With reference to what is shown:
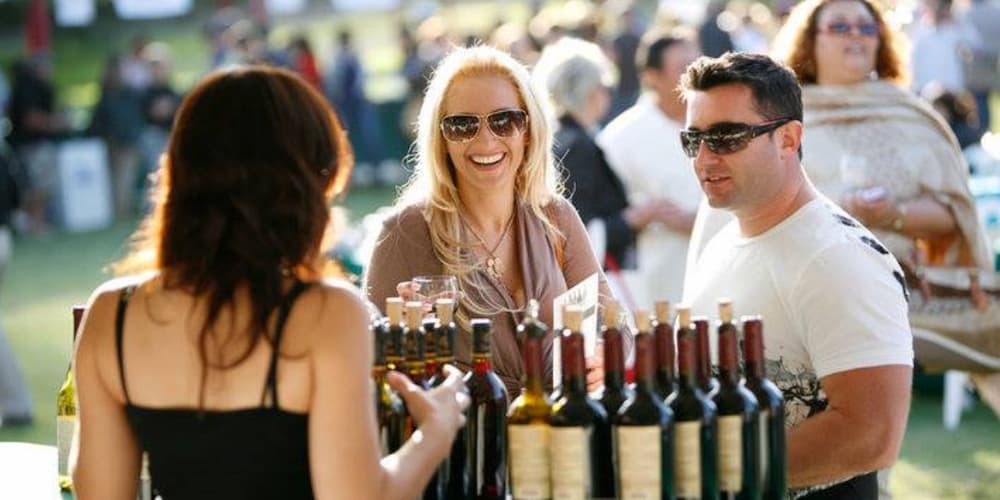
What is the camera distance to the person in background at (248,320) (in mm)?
2893

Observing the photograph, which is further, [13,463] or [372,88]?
[372,88]

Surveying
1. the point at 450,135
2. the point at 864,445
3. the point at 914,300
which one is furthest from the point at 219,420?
the point at 914,300

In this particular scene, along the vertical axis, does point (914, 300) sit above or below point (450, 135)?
below

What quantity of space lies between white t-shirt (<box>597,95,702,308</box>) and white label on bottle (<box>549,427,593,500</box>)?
14.8ft

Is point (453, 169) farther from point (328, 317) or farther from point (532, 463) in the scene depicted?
point (328, 317)

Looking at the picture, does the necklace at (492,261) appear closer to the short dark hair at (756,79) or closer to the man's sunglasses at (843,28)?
the short dark hair at (756,79)

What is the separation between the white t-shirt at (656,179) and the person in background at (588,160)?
2.9 inches

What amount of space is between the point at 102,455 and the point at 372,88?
27.3m

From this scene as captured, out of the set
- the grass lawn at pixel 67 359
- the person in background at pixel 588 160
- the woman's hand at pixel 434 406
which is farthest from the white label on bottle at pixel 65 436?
the person in background at pixel 588 160

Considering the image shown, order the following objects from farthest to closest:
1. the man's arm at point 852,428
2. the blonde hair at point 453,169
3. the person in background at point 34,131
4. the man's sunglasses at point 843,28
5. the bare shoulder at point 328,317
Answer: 1. the person in background at point 34,131
2. the man's sunglasses at point 843,28
3. the blonde hair at point 453,169
4. the man's arm at point 852,428
5. the bare shoulder at point 328,317

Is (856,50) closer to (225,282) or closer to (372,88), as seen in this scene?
(225,282)

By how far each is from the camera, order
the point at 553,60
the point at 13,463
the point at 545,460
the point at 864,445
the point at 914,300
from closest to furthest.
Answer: the point at 545,460 < the point at 864,445 < the point at 13,463 < the point at 914,300 < the point at 553,60

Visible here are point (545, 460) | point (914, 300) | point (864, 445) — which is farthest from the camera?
point (914, 300)

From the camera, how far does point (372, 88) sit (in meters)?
30.1
